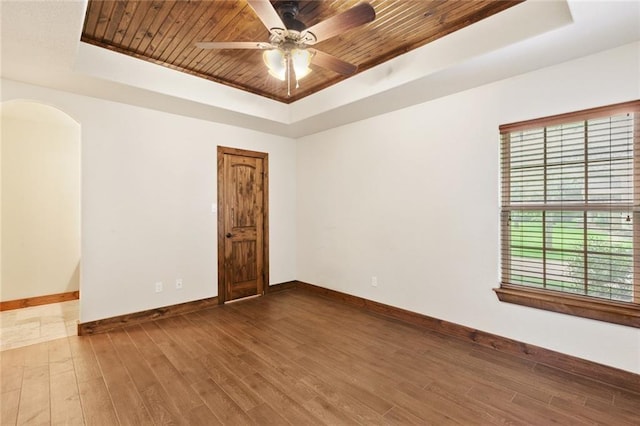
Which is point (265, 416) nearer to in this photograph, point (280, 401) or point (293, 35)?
point (280, 401)

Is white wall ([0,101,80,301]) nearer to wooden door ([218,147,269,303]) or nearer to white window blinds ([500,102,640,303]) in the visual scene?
wooden door ([218,147,269,303])

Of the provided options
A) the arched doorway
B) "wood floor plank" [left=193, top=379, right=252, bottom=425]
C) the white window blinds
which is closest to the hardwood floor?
"wood floor plank" [left=193, top=379, right=252, bottom=425]

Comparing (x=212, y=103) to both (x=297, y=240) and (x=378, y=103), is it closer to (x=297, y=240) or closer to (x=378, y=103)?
(x=378, y=103)

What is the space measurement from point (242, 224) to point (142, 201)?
140 cm

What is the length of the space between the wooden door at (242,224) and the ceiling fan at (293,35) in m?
2.23

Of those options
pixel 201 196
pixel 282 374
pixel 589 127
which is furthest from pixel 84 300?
pixel 589 127

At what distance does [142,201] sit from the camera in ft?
12.2

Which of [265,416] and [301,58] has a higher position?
[301,58]

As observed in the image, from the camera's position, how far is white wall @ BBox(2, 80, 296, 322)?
11.0 feet

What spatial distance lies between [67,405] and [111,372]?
1.37 feet

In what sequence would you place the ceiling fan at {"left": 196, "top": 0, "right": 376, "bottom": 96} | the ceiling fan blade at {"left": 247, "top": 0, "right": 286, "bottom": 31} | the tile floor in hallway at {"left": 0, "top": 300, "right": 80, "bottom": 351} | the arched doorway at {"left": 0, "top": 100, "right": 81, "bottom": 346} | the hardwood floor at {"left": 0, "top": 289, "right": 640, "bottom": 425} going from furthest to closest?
the arched doorway at {"left": 0, "top": 100, "right": 81, "bottom": 346}
the tile floor in hallway at {"left": 0, "top": 300, "right": 80, "bottom": 351}
the hardwood floor at {"left": 0, "top": 289, "right": 640, "bottom": 425}
the ceiling fan at {"left": 196, "top": 0, "right": 376, "bottom": 96}
the ceiling fan blade at {"left": 247, "top": 0, "right": 286, "bottom": 31}

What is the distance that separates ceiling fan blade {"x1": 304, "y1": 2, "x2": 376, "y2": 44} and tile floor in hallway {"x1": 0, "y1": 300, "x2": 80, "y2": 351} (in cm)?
396

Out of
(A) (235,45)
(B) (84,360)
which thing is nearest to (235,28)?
(A) (235,45)

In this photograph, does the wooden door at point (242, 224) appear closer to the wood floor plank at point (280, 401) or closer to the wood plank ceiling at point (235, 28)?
the wood plank ceiling at point (235, 28)
